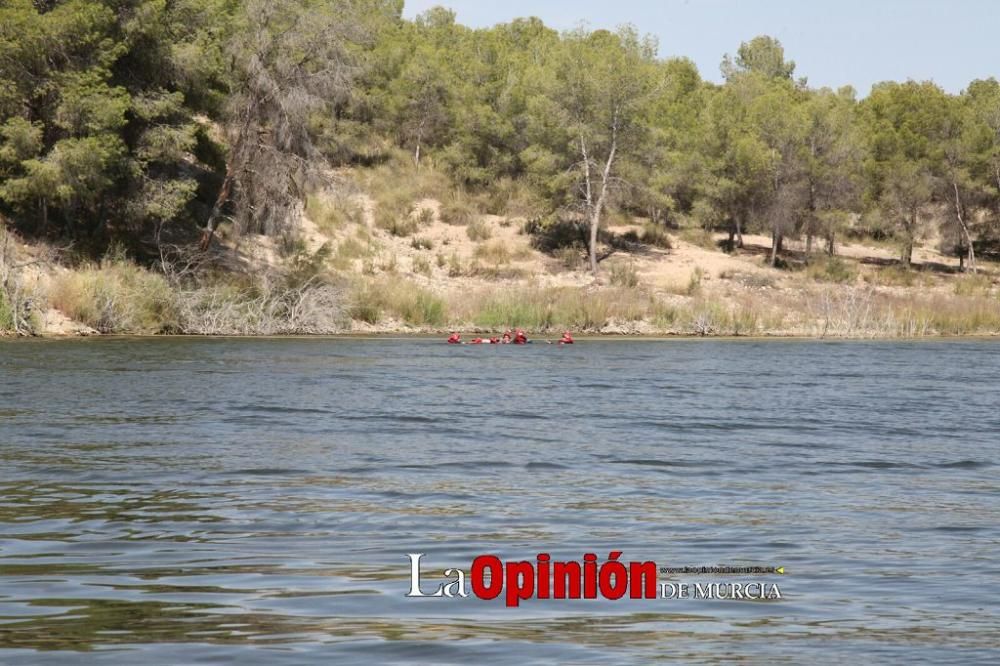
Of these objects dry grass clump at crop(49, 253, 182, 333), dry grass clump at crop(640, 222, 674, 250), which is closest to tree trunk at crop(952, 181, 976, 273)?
dry grass clump at crop(640, 222, 674, 250)

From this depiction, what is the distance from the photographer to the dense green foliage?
44750 mm

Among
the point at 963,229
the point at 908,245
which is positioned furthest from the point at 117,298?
the point at 963,229

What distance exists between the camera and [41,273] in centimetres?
4372

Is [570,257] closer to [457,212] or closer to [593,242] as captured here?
[593,242]

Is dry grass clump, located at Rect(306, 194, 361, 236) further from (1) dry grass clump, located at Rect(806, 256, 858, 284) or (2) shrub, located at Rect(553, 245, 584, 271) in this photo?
(1) dry grass clump, located at Rect(806, 256, 858, 284)

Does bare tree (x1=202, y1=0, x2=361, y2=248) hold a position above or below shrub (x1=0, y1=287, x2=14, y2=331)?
above

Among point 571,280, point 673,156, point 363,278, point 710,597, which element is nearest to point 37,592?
point 710,597

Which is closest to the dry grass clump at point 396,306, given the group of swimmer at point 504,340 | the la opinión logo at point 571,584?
the group of swimmer at point 504,340

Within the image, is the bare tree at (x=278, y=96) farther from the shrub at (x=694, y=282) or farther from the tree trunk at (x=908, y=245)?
the tree trunk at (x=908, y=245)

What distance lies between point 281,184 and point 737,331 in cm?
1837

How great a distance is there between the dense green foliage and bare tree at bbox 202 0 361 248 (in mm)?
87

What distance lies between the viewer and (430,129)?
256ft

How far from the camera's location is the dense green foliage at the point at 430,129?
44.8 m

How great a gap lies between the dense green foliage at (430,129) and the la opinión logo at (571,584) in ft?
116
